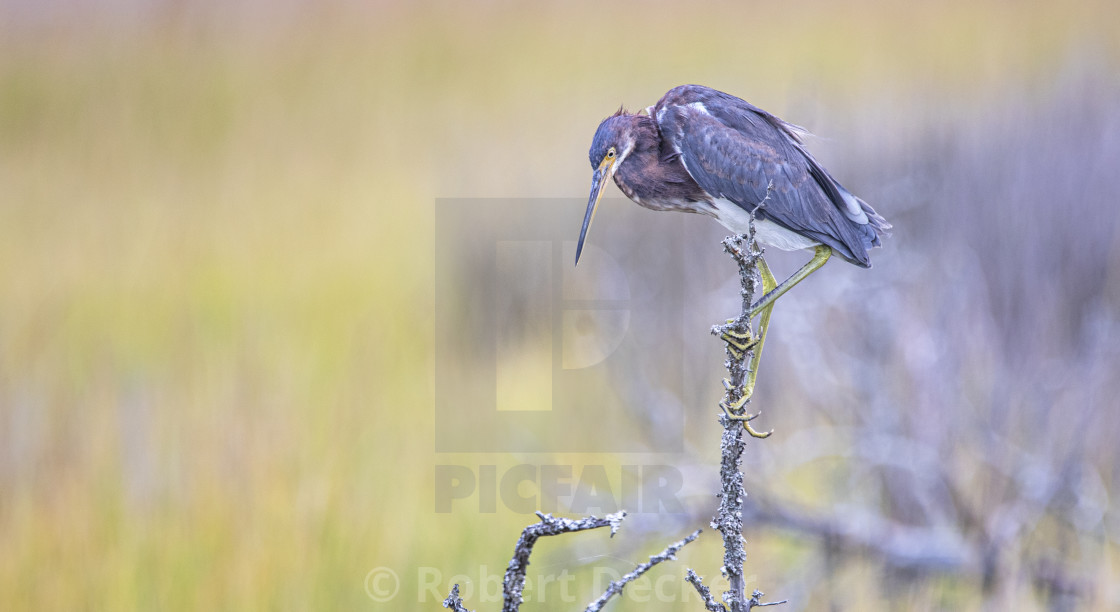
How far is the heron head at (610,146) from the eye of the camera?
7.65ft

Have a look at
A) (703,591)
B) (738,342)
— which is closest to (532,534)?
(703,591)

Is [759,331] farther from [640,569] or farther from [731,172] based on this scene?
[640,569]

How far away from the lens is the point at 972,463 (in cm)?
324

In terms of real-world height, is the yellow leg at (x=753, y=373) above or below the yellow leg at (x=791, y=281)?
below

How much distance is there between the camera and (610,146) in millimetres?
2338

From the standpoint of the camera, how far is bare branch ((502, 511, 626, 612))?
49.3 inches

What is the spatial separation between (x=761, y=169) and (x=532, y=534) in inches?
52.3

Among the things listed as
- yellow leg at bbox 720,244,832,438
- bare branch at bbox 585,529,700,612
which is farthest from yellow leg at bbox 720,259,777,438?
bare branch at bbox 585,529,700,612

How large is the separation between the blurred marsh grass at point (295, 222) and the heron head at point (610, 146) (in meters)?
1.39

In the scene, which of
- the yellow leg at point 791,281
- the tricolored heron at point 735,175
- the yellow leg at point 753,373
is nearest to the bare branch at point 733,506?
the yellow leg at point 753,373

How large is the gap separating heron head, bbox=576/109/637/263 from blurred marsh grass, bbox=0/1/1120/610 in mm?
1386

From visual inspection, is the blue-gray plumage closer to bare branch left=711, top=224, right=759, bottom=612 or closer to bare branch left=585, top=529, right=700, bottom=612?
bare branch left=711, top=224, right=759, bottom=612

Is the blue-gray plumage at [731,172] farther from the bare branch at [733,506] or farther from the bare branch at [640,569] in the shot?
the bare branch at [640,569]

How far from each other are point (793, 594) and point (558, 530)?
1.90 metres
